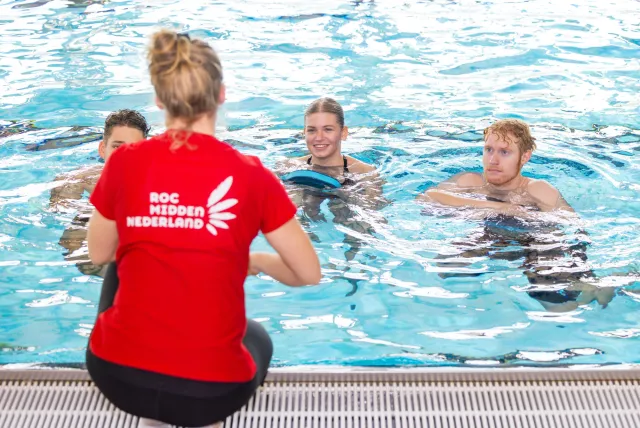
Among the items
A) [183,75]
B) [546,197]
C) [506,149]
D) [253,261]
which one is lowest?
[546,197]

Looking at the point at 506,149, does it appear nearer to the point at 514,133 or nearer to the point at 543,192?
the point at 514,133

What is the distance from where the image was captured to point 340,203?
18.1ft

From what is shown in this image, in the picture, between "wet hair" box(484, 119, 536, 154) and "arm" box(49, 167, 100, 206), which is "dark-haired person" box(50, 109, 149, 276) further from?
"wet hair" box(484, 119, 536, 154)

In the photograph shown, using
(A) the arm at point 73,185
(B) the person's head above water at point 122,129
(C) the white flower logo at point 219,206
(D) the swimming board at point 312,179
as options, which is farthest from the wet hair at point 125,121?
(C) the white flower logo at point 219,206

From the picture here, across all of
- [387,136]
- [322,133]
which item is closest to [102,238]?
[322,133]

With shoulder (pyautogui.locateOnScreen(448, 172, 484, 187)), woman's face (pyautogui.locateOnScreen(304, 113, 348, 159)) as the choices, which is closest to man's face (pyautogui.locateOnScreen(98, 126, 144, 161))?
woman's face (pyautogui.locateOnScreen(304, 113, 348, 159))

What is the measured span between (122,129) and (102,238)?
270cm

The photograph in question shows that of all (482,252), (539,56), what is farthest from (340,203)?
(539,56)

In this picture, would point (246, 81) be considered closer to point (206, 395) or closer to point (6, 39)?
point (6, 39)

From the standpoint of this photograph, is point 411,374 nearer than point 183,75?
No

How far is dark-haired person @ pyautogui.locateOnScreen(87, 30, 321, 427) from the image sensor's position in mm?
2236

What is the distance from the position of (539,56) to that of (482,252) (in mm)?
5638

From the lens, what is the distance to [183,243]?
2238mm

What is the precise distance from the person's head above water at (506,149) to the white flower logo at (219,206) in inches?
136
